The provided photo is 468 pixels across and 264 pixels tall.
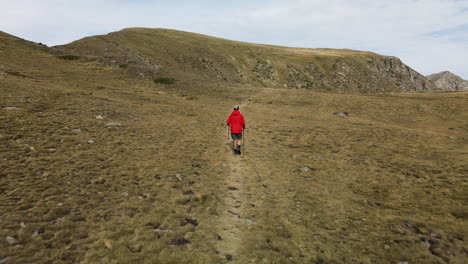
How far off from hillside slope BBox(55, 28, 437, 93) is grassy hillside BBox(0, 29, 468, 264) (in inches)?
1578

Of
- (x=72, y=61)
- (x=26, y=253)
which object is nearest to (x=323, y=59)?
(x=72, y=61)

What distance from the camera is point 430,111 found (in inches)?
1200

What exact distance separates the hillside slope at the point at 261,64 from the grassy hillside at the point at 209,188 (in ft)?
131

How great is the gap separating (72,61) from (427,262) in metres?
43.0

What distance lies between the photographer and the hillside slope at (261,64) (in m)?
65.8

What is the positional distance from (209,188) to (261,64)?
3309 inches

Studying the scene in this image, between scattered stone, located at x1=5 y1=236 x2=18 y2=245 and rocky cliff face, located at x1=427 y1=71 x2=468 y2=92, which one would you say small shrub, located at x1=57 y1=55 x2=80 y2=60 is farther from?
rocky cliff face, located at x1=427 y1=71 x2=468 y2=92

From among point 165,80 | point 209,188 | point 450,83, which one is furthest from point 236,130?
point 450,83

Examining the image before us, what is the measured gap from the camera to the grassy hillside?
22.5 ft

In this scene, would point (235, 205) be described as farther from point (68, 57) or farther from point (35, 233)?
point (68, 57)

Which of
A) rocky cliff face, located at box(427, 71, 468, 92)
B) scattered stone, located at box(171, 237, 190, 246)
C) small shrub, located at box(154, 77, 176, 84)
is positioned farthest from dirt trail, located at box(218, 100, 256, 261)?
rocky cliff face, located at box(427, 71, 468, 92)

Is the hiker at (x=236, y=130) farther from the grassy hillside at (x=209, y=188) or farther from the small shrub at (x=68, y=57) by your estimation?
the small shrub at (x=68, y=57)

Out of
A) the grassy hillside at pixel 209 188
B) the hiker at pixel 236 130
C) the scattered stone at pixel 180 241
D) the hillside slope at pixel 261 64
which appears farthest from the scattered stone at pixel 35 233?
the hillside slope at pixel 261 64

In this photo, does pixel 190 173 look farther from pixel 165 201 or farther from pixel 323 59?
pixel 323 59
